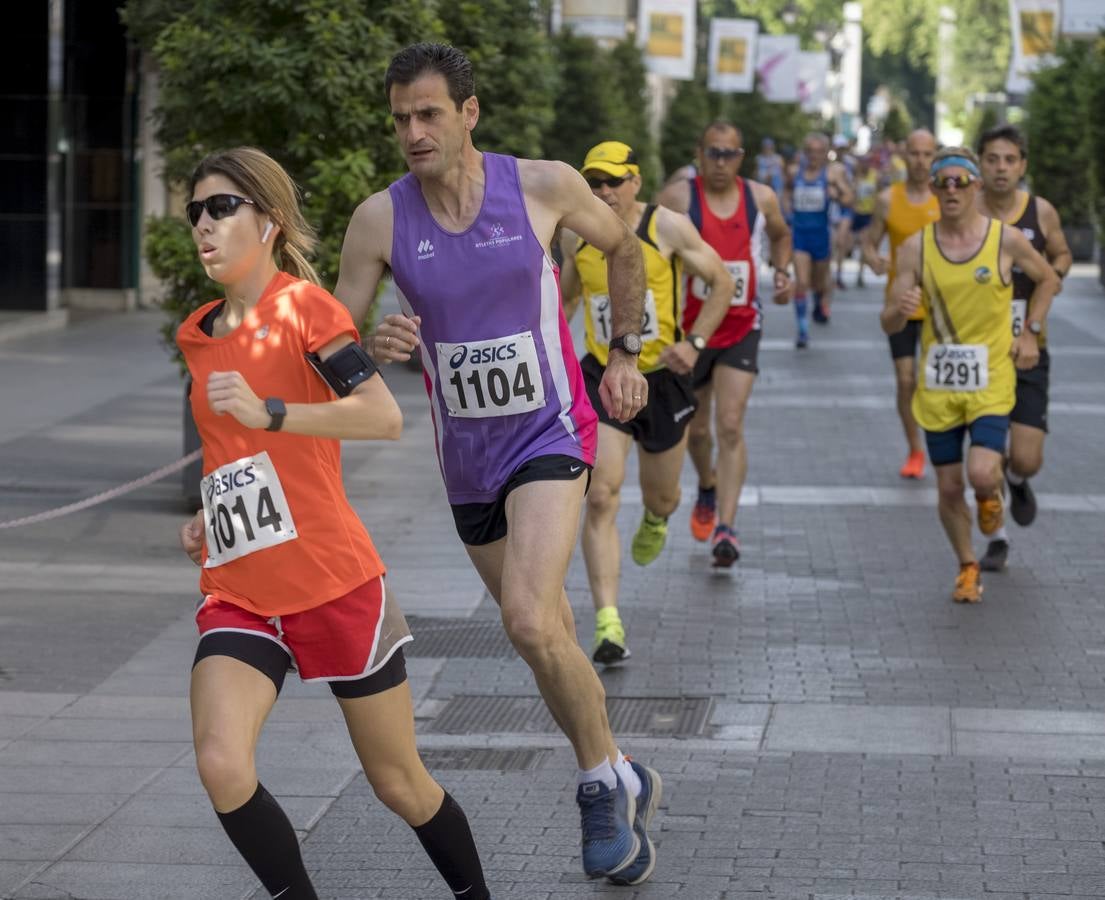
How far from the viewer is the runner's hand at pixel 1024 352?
8.84 meters

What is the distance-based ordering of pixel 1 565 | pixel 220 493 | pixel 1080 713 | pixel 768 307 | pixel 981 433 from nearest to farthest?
pixel 220 493
pixel 1080 713
pixel 981 433
pixel 1 565
pixel 768 307

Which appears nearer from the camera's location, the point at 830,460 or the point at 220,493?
the point at 220,493

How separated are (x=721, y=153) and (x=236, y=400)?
20.9 ft

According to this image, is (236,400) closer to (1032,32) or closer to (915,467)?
(915,467)

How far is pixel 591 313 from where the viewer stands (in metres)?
8.03

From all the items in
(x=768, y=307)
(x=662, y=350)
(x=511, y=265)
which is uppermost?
(x=511, y=265)

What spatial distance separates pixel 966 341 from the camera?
8719 mm

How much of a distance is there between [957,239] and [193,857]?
15.5 ft

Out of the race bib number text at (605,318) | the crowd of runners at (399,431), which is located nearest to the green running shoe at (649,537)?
the crowd of runners at (399,431)

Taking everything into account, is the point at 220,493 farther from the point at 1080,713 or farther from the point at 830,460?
the point at 830,460

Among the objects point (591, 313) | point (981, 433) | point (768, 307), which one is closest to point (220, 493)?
point (591, 313)

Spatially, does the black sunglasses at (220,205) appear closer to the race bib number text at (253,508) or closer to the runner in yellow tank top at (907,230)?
the race bib number text at (253,508)

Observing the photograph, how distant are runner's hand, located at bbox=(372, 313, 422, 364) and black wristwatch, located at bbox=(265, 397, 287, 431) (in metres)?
0.69

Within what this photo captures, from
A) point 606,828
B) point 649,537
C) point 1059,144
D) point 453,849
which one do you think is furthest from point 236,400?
point 1059,144
